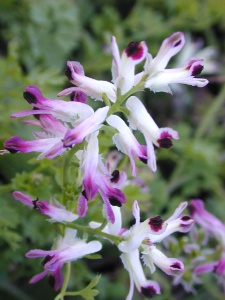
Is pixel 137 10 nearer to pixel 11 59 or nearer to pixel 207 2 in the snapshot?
pixel 207 2

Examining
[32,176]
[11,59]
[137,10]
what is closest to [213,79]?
[137,10]

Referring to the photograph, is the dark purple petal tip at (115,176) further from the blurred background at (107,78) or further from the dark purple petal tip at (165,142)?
the blurred background at (107,78)

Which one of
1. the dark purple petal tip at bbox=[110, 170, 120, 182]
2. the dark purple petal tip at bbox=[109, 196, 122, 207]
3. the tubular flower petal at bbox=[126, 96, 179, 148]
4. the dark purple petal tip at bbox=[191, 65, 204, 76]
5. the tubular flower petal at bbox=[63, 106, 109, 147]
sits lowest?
the dark purple petal tip at bbox=[109, 196, 122, 207]

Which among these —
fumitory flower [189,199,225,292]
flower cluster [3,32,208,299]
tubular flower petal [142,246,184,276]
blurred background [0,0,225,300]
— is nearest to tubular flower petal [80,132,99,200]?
flower cluster [3,32,208,299]

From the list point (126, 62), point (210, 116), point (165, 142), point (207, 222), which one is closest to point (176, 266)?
point (165, 142)

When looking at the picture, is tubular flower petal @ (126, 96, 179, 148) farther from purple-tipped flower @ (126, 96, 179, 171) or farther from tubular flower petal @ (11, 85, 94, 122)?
tubular flower petal @ (11, 85, 94, 122)

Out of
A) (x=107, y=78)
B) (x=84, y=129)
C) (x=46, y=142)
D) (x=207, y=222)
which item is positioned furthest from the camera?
(x=107, y=78)

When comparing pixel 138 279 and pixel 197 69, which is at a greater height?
pixel 197 69

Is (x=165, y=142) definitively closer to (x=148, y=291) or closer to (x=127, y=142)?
(x=127, y=142)
